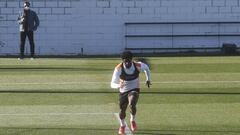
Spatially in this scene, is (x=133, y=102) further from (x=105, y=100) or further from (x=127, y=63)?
(x=105, y=100)

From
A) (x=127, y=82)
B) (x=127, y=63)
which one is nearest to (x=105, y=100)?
(x=127, y=82)

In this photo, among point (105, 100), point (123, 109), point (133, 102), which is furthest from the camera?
point (105, 100)

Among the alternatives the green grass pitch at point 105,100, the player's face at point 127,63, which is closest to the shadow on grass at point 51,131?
the green grass pitch at point 105,100

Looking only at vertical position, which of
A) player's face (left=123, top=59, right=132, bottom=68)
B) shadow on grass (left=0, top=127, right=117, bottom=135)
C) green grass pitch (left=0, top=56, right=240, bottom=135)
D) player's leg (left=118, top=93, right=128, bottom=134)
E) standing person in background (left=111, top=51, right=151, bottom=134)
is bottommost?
shadow on grass (left=0, top=127, right=117, bottom=135)

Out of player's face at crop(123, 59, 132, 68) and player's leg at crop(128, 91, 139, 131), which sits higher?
player's face at crop(123, 59, 132, 68)

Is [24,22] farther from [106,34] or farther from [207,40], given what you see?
[207,40]

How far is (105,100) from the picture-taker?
14328 mm

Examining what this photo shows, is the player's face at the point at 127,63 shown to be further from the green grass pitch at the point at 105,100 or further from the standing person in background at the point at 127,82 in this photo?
the green grass pitch at the point at 105,100

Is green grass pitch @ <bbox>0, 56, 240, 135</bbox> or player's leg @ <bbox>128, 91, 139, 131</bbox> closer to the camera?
player's leg @ <bbox>128, 91, 139, 131</bbox>

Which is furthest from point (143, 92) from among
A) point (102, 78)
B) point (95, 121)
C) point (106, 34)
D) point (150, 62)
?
point (106, 34)

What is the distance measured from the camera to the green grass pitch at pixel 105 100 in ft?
36.3

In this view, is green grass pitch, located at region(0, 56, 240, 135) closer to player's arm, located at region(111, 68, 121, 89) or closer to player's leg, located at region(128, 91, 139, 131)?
player's leg, located at region(128, 91, 139, 131)

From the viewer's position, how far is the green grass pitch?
11062 millimetres

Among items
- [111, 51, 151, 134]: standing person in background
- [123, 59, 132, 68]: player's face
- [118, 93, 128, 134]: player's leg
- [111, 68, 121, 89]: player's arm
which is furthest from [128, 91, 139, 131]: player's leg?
[123, 59, 132, 68]: player's face
